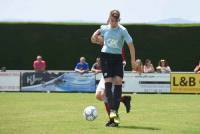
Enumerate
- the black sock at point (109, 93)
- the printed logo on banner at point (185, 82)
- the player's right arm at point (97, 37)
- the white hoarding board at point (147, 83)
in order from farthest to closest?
the white hoarding board at point (147, 83) < the printed logo on banner at point (185, 82) < the player's right arm at point (97, 37) < the black sock at point (109, 93)

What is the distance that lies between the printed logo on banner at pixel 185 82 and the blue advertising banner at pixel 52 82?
369 cm

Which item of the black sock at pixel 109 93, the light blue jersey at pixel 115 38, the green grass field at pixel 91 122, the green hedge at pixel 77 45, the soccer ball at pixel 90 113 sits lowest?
the green grass field at pixel 91 122

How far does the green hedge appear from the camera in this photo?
1586 inches

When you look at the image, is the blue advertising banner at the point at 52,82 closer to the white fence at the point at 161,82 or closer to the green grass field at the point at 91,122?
the white fence at the point at 161,82

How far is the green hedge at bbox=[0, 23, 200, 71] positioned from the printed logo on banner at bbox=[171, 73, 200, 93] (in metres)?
8.71

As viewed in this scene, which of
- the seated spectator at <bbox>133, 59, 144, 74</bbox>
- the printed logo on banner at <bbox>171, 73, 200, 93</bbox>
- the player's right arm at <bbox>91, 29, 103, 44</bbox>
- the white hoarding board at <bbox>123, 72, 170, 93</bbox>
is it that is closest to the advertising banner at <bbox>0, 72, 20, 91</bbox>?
the white hoarding board at <bbox>123, 72, 170, 93</bbox>

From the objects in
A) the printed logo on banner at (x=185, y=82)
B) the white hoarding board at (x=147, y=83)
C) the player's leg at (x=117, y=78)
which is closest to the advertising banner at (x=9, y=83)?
the white hoarding board at (x=147, y=83)

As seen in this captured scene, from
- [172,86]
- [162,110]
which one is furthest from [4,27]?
[162,110]

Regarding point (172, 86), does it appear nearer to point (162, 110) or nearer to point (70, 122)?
point (162, 110)

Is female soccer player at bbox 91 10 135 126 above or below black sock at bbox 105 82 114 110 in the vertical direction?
above

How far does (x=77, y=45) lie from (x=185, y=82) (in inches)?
447

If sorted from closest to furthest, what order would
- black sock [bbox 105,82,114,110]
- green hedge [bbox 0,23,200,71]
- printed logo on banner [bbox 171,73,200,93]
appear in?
black sock [bbox 105,82,114,110], printed logo on banner [bbox 171,73,200,93], green hedge [bbox 0,23,200,71]

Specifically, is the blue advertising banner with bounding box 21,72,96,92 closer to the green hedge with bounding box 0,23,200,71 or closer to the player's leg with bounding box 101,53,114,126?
the green hedge with bounding box 0,23,200,71

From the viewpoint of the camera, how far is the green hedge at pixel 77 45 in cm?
4028
